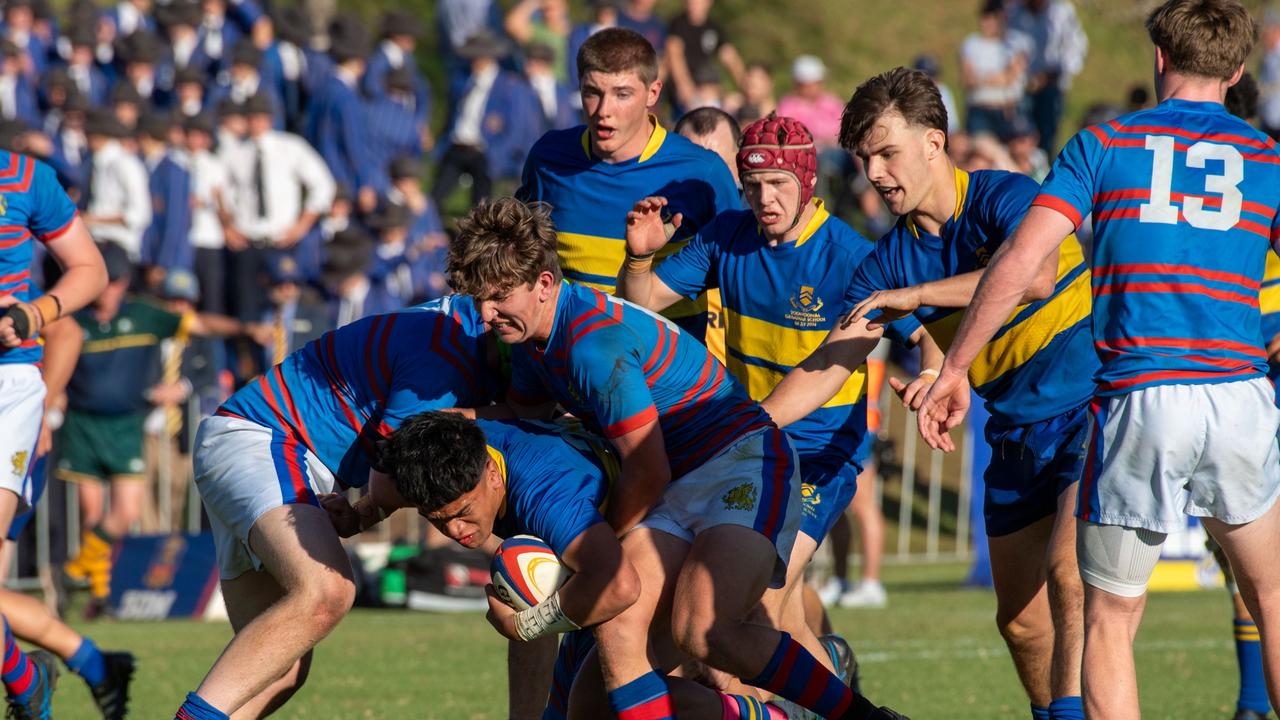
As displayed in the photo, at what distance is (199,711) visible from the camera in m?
5.25

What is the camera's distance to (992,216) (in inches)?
225

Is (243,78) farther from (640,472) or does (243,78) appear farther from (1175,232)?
(1175,232)

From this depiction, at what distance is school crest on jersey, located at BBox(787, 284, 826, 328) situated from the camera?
20.8 feet

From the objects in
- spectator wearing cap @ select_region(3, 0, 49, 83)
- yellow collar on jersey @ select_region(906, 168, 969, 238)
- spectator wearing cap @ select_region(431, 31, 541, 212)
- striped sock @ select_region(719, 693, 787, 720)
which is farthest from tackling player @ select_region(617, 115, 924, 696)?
spectator wearing cap @ select_region(3, 0, 49, 83)

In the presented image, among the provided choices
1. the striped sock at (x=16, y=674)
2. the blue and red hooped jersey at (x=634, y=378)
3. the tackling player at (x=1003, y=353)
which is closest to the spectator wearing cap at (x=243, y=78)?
the striped sock at (x=16, y=674)

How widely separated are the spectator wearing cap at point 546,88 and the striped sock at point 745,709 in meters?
11.5

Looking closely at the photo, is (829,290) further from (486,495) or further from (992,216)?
(486,495)

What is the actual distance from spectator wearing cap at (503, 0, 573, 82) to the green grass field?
8.04 metres

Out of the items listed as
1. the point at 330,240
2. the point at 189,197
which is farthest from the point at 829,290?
the point at 189,197

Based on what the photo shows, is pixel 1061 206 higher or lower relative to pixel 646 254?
higher

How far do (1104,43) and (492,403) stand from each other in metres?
24.3

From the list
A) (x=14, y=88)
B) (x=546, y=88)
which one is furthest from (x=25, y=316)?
Answer: (x=14, y=88)

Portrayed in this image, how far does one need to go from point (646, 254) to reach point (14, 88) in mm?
11887

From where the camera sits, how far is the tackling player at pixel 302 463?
5352 mm
